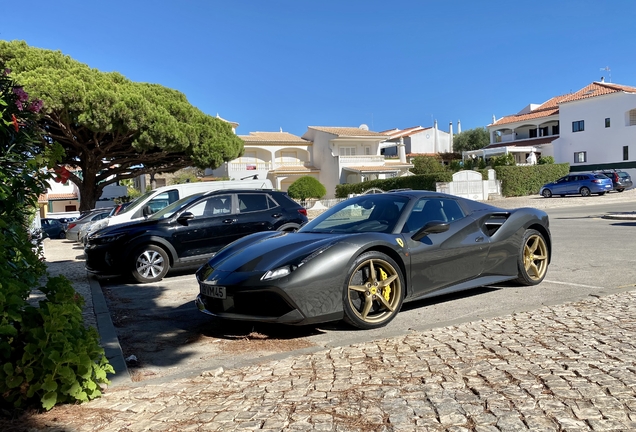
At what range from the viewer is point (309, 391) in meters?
3.53

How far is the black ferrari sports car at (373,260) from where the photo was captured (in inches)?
187

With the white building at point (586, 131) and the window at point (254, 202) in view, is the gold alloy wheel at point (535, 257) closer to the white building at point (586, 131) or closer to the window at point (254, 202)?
the window at point (254, 202)

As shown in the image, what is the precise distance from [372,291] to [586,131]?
52971mm

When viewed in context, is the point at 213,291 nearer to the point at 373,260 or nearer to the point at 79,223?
the point at 373,260

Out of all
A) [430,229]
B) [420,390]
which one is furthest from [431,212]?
[420,390]

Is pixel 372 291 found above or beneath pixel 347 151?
beneath

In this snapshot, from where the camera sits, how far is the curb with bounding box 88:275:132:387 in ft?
13.0

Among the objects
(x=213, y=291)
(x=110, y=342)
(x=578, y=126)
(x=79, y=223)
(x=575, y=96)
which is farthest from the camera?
(x=575, y=96)

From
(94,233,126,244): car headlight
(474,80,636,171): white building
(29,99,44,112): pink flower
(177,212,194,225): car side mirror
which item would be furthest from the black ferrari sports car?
(474,80,636,171): white building

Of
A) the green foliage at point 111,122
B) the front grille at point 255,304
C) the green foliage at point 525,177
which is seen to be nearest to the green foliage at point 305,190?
the green foliage at point 111,122

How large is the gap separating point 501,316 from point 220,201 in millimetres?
6096

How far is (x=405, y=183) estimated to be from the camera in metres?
38.8

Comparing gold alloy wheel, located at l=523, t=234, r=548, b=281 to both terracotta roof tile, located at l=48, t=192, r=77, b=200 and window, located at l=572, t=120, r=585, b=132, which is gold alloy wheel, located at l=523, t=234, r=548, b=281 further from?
terracotta roof tile, located at l=48, t=192, r=77, b=200

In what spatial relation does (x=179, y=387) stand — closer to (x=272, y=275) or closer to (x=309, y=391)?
(x=309, y=391)
